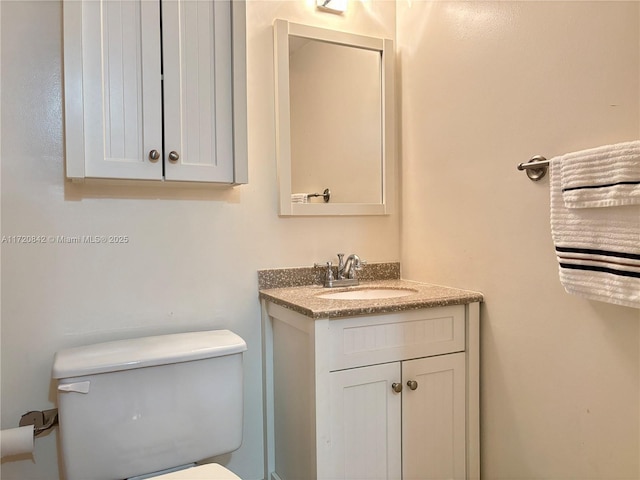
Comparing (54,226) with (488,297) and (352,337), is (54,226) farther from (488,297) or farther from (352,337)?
(488,297)

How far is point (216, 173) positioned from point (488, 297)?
0.97 m

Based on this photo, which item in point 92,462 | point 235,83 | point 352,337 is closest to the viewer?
point 92,462

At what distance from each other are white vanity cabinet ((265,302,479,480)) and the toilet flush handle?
59 cm

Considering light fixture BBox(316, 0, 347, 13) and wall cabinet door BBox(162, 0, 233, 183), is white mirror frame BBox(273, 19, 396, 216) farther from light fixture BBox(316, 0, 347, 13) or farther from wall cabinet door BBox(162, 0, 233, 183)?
wall cabinet door BBox(162, 0, 233, 183)

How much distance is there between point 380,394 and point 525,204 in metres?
0.71

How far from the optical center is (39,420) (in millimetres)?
1312

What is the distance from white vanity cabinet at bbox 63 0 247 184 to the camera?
1.24m

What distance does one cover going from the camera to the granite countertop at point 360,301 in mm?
1270

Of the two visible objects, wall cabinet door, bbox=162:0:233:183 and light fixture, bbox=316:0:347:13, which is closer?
wall cabinet door, bbox=162:0:233:183

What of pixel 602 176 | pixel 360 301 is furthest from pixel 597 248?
pixel 360 301

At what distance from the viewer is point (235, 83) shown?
140 cm

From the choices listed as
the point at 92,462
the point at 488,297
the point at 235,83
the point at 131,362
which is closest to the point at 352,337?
the point at 488,297

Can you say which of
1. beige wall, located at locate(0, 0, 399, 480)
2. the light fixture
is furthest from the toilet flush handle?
the light fixture

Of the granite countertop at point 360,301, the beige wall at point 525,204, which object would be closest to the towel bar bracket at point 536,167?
the beige wall at point 525,204
